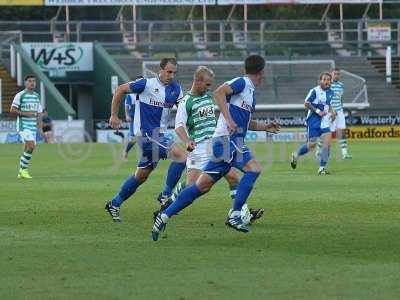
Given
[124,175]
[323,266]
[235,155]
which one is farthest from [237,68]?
[323,266]

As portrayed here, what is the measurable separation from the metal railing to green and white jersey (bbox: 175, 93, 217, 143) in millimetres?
35418

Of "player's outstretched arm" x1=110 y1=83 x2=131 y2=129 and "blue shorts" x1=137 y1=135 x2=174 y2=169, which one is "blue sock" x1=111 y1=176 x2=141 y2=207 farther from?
"player's outstretched arm" x1=110 y1=83 x2=131 y2=129

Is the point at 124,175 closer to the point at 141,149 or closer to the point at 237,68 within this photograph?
the point at 141,149

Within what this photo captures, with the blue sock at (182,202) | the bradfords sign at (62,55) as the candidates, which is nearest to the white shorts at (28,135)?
the blue sock at (182,202)

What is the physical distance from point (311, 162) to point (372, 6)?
32594mm

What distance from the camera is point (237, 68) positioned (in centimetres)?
5131

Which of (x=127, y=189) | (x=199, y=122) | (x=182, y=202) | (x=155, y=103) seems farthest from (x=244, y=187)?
(x=155, y=103)

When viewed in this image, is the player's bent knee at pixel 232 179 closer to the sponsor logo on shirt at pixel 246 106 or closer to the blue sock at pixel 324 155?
the sponsor logo on shirt at pixel 246 106

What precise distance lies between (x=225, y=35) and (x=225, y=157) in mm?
39816

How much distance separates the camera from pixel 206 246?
12445mm

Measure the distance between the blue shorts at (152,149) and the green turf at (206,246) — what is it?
0.75 meters

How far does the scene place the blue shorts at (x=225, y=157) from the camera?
13438mm

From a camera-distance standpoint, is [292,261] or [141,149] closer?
[292,261]

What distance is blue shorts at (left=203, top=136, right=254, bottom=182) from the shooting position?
1344 cm
